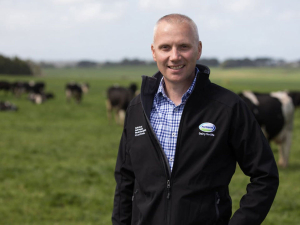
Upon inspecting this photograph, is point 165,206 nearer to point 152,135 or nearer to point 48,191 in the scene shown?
point 152,135

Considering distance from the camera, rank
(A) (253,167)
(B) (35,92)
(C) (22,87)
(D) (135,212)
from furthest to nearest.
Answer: (C) (22,87) → (B) (35,92) → (D) (135,212) → (A) (253,167)

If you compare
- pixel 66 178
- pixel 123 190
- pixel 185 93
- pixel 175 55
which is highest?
pixel 175 55

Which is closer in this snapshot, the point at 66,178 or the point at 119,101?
the point at 66,178

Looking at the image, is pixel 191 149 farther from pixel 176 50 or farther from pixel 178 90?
pixel 176 50

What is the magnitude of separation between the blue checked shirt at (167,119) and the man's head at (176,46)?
125mm

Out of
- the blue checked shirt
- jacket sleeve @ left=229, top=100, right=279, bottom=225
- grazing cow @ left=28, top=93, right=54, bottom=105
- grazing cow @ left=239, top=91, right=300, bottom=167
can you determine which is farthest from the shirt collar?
grazing cow @ left=28, top=93, right=54, bottom=105

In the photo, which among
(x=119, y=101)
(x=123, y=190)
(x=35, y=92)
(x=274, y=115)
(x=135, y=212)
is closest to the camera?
(x=135, y=212)

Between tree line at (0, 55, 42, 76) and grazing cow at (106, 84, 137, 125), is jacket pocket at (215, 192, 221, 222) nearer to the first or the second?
grazing cow at (106, 84, 137, 125)

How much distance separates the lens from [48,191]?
6.99 m

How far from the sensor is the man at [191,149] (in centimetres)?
214

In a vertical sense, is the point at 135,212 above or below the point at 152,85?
below

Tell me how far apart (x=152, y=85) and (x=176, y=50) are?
39 cm

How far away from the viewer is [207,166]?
7.14 ft

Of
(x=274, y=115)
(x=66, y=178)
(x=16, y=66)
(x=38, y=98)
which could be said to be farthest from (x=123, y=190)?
(x=16, y=66)
